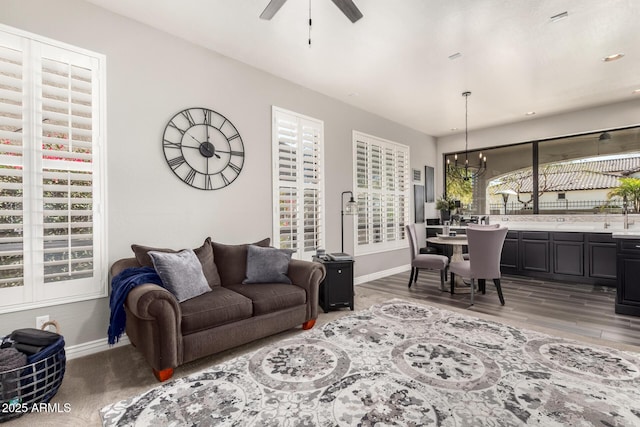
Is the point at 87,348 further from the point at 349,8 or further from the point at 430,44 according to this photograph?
the point at 430,44

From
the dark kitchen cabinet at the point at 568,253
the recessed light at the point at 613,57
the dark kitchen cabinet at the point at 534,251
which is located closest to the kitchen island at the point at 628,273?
the dark kitchen cabinet at the point at 568,253

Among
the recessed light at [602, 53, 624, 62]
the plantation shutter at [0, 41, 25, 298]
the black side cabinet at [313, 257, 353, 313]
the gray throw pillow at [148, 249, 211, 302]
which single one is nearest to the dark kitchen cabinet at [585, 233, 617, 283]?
the recessed light at [602, 53, 624, 62]

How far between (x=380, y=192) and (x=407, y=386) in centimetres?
393

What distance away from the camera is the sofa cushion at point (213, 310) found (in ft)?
7.61

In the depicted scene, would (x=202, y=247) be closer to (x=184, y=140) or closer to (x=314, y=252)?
(x=184, y=140)

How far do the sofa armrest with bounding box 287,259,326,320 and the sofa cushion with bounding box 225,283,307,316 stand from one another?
0.22 feet

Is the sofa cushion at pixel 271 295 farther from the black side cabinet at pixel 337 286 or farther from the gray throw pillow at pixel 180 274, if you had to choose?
the black side cabinet at pixel 337 286

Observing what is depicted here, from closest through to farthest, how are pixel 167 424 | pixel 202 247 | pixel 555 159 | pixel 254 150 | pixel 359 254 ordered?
pixel 167 424 < pixel 202 247 < pixel 254 150 < pixel 359 254 < pixel 555 159

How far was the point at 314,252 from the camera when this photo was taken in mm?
4445

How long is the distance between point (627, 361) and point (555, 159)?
4.71m

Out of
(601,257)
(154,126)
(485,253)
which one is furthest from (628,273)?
(154,126)

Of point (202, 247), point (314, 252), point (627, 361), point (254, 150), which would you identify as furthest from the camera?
point (314, 252)

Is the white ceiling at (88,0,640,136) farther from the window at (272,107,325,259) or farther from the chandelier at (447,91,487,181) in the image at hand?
the chandelier at (447,91,487,181)

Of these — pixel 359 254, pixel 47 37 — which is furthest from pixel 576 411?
pixel 47 37
